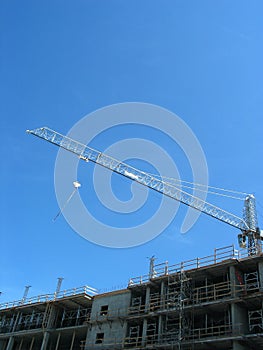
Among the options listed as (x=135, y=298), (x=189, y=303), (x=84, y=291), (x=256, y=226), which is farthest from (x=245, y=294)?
(x=256, y=226)

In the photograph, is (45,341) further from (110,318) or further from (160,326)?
(160,326)

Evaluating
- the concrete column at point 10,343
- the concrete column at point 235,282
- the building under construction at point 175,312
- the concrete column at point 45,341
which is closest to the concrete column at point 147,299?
the building under construction at point 175,312

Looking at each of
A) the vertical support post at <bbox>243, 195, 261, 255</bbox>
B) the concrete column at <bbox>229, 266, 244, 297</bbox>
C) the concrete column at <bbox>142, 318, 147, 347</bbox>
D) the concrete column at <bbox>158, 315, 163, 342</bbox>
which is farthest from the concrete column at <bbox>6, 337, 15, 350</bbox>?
the vertical support post at <bbox>243, 195, 261, 255</bbox>

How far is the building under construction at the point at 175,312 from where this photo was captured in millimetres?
38188

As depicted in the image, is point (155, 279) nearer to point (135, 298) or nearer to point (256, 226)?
point (135, 298)

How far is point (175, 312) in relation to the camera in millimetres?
41750

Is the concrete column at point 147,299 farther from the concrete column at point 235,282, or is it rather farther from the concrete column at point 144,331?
the concrete column at point 235,282

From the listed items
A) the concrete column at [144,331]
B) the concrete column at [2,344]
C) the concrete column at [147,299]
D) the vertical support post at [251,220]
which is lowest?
the concrete column at [144,331]

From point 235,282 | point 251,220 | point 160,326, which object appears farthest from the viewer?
point 251,220

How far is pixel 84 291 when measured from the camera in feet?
169

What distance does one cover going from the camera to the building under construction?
1503 inches

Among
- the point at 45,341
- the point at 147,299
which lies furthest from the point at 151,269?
the point at 45,341

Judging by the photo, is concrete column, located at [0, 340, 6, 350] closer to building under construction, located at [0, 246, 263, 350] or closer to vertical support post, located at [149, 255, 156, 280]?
building under construction, located at [0, 246, 263, 350]

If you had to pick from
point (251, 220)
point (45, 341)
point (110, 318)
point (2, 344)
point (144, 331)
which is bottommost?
point (144, 331)
